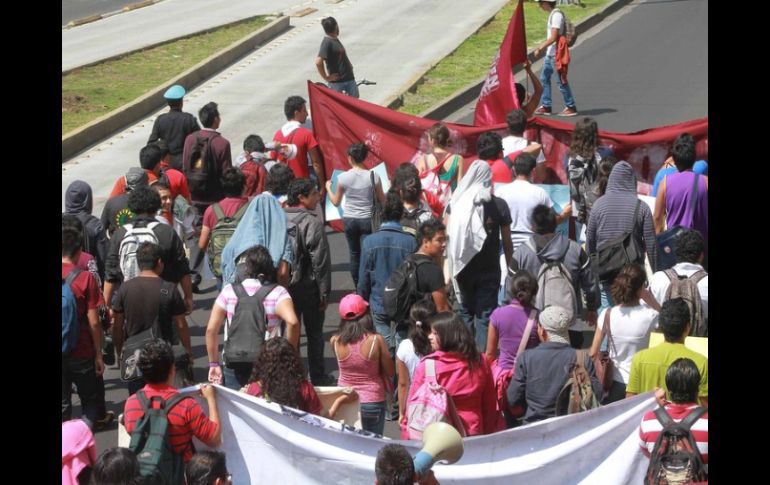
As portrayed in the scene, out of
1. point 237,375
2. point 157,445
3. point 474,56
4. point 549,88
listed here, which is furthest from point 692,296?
point 474,56

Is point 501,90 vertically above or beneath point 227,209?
above

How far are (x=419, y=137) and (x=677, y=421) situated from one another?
21.2 feet

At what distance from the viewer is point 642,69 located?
21812 millimetres

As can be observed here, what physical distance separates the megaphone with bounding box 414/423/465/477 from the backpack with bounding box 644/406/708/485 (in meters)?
1.12

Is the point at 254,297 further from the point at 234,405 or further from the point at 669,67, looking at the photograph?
the point at 669,67

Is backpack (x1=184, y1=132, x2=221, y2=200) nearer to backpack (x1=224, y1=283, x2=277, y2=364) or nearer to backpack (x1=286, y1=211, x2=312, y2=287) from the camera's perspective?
backpack (x1=286, y1=211, x2=312, y2=287)

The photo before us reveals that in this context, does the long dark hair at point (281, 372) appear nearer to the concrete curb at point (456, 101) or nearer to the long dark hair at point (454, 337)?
the long dark hair at point (454, 337)

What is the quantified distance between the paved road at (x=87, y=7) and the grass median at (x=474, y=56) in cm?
950

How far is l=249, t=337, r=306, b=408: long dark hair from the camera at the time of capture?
720cm

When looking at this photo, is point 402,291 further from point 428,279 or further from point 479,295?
point 479,295

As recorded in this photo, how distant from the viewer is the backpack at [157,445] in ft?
21.4

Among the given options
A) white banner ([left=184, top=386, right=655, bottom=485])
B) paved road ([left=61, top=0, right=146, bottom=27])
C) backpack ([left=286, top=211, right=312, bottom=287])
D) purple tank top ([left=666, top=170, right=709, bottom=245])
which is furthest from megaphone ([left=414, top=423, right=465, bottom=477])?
paved road ([left=61, top=0, right=146, bottom=27])

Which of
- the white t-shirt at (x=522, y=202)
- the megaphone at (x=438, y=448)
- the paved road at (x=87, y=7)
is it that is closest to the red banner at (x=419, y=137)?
the white t-shirt at (x=522, y=202)

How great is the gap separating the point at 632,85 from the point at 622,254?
1151cm
